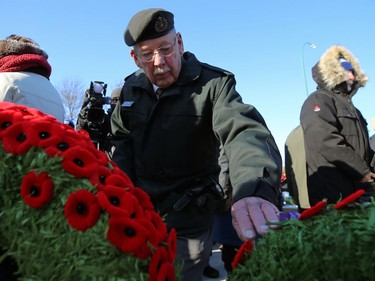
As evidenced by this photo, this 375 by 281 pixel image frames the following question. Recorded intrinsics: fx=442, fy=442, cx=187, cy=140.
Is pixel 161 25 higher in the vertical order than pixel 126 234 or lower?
higher

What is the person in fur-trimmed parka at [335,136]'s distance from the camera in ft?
10.2

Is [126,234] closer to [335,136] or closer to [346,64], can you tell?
[335,136]

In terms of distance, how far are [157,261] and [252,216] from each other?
430 mm

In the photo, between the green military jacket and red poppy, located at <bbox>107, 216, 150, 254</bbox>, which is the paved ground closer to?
the green military jacket

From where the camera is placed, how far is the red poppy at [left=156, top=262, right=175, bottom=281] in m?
0.84

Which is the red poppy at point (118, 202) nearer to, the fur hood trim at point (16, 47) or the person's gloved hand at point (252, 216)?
the person's gloved hand at point (252, 216)

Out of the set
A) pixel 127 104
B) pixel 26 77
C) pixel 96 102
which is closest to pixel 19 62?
pixel 26 77

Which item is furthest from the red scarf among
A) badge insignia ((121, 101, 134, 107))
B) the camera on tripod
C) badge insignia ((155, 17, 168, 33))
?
the camera on tripod

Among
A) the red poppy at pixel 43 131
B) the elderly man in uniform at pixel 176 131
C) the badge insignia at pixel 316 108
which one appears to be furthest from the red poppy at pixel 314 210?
the badge insignia at pixel 316 108

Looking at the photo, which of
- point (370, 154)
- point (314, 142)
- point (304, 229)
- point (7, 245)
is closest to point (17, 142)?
point (7, 245)

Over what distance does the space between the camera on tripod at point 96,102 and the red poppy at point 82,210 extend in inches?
163

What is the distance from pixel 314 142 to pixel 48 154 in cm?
257

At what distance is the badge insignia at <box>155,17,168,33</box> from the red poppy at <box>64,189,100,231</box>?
1.49 m

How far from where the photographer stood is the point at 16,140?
961 millimetres
